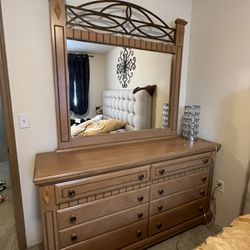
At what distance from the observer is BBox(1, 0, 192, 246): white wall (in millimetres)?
1414

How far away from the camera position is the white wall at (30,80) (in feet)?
4.64

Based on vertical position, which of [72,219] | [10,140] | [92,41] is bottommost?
[72,219]

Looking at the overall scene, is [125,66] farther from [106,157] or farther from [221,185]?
[221,185]

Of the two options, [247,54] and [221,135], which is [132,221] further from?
[247,54]

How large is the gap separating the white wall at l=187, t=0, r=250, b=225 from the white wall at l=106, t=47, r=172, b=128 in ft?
1.22

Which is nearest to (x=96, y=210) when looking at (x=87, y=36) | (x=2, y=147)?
(x=87, y=36)

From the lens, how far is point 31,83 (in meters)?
1.52

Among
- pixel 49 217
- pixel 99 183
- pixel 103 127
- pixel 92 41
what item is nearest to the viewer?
pixel 49 217

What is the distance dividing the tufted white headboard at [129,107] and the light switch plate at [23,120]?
0.67m

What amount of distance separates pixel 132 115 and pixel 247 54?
1173 millimetres

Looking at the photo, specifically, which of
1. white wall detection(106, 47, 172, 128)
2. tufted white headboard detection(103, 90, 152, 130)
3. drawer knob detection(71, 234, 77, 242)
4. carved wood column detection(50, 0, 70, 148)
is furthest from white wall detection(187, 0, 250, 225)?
drawer knob detection(71, 234, 77, 242)

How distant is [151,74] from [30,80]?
1162 mm

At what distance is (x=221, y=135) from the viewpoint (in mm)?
1982

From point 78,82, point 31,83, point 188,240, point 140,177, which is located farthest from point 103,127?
point 188,240
